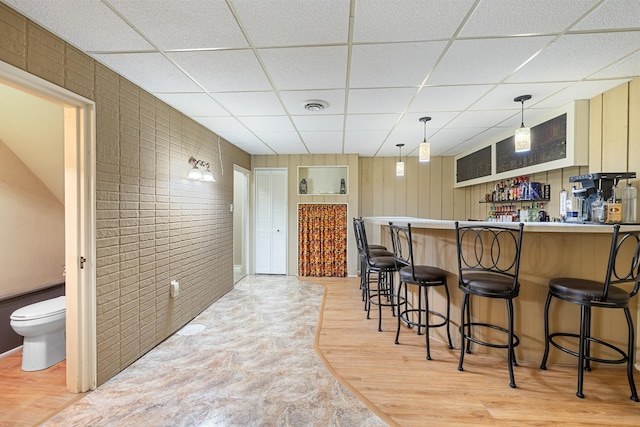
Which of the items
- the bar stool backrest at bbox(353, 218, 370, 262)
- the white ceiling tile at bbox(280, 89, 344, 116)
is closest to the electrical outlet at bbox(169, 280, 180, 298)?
the bar stool backrest at bbox(353, 218, 370, 262)

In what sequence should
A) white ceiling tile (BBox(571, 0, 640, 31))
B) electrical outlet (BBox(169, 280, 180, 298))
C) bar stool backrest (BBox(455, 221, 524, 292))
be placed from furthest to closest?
electrical outlet (BBox(169, 280, 180, 298)) < bar stool backrest (BBox(455, 221, 524, 292)) < white ceiling tile (BBox(571, 0, 640, 31))

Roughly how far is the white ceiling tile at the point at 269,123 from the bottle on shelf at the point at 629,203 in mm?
3214

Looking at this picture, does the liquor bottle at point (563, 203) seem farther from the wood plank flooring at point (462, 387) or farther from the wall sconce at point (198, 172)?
the wall sconce at point (198, 172)

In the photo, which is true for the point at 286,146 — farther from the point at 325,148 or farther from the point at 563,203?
the point at 563,203

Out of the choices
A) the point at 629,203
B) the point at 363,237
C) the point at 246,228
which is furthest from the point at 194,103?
the point at 629,203

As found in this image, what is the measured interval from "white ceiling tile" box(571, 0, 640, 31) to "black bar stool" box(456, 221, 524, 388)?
124 centimetres

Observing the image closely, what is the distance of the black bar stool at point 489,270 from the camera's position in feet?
6.54

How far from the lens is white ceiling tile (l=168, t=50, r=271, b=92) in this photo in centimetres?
190

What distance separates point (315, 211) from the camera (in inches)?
210

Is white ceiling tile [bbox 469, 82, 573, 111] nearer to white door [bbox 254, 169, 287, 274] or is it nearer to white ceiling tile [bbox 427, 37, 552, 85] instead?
white ceiling tile [bbox 427, 37, 552, 85]

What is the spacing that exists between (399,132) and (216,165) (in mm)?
2623

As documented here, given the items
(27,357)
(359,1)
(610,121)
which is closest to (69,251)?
(27,357)

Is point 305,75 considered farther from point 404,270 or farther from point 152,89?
point 404,270

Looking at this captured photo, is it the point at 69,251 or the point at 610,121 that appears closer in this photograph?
the point at 69,251
